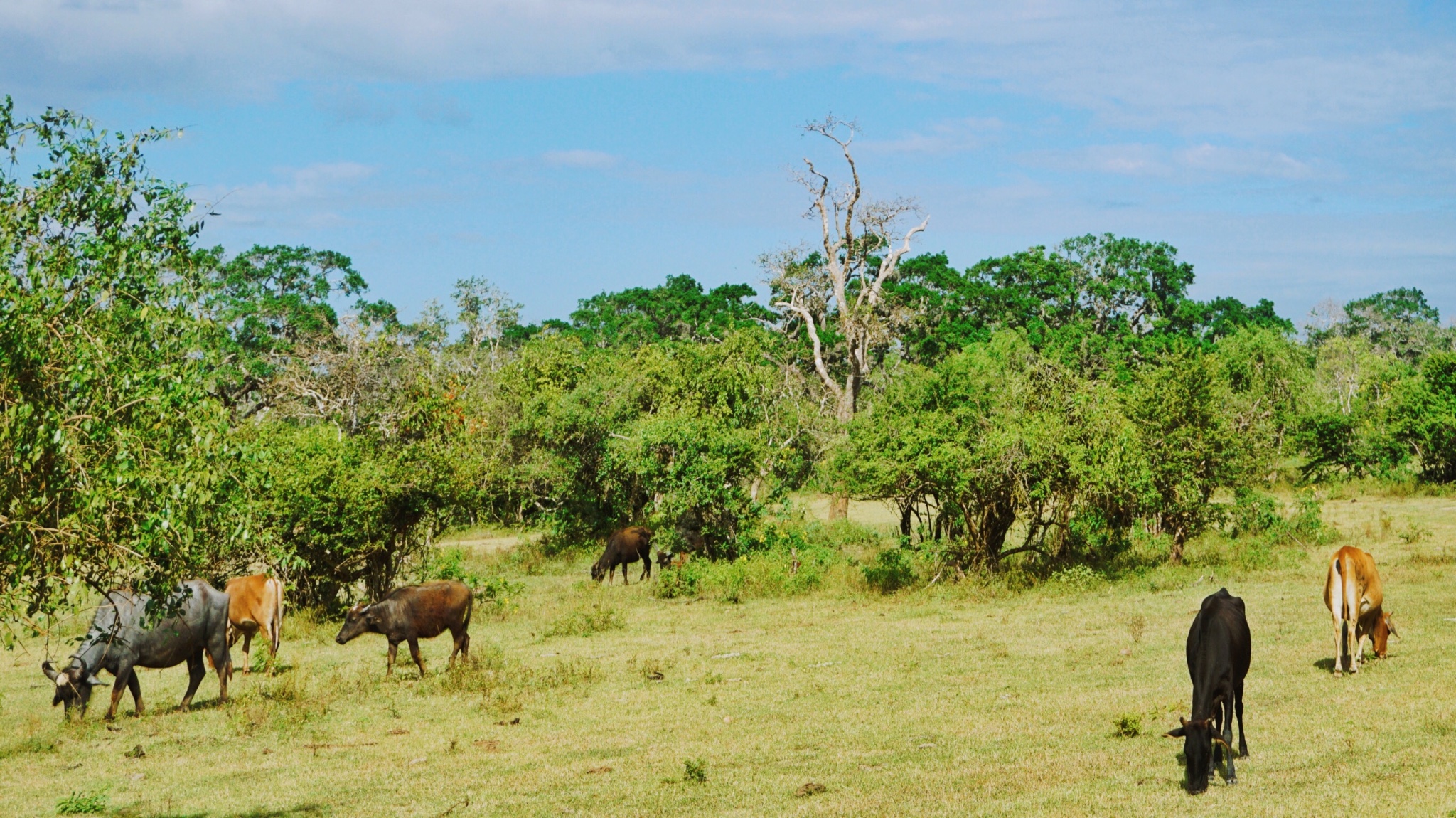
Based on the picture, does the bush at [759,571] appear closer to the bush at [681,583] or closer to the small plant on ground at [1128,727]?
the bush at [681,583]

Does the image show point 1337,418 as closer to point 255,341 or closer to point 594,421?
point 594,421

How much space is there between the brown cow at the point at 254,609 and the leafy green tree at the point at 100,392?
10.9 metres

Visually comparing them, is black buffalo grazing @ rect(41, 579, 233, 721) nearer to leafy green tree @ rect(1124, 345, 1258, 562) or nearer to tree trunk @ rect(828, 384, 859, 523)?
leafy green tree @ rect(1124, 345, 1258, 562)

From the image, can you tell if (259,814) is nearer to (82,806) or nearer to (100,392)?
(82,806)

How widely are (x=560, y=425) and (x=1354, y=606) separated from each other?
2439 cm

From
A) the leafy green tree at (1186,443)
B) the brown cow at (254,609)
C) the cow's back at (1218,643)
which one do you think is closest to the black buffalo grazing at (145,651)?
the brown cow at (254,609)

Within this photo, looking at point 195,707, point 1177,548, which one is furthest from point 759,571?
point 195,707

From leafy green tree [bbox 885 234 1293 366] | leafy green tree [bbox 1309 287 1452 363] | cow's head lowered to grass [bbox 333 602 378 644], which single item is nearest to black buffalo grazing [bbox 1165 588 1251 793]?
cow's head lowered to grass [bbox 333 602 378 644]

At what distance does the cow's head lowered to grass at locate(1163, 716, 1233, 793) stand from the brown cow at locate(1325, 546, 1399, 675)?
5733 millimetres

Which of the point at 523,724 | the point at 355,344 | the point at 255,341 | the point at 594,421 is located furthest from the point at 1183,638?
the point at 255,341

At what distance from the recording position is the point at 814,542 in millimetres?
32312

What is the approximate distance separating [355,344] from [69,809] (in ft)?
88.3

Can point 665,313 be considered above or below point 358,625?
above

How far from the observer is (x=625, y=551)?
3022cm
